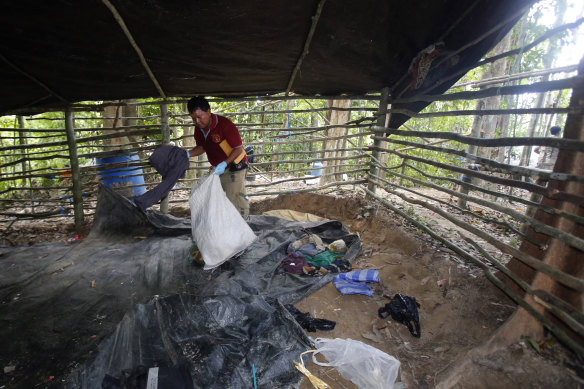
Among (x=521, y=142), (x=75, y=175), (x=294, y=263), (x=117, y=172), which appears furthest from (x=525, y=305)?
(x=75, y=175)

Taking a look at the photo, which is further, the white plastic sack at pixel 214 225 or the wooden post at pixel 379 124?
the wooden post at pixel 379 124

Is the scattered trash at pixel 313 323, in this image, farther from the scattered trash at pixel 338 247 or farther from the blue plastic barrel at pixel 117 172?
the blue plastic barrel at pixel 117 172

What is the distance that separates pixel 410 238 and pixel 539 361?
1.68m

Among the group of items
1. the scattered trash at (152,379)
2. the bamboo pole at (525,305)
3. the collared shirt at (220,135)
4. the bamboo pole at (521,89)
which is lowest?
the scattered trash at (152,379)

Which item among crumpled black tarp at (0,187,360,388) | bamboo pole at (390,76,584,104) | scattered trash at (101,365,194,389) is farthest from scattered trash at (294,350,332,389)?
bamboo pole at (390,76,584,104)

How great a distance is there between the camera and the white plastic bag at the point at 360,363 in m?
1.65

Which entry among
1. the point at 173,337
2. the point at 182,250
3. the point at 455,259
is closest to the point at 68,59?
the point at 182,250

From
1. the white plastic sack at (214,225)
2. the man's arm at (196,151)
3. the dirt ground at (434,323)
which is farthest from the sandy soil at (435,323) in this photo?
the man's arm at (196,151)

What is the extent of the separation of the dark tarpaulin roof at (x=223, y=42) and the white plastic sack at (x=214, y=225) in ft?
4.16

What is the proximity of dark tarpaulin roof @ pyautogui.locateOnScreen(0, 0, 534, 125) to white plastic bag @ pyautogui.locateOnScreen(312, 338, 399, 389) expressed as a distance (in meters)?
2.47

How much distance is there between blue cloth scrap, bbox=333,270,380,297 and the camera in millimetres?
2514

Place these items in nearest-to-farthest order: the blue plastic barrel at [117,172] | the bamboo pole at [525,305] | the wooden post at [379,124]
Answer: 1. the bamboo pole at [525,305]
2. the wooden post at [379,124]
3. the blue plastic barrel at [117,172]

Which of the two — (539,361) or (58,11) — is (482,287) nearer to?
(539,361)

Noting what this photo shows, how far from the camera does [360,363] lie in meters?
1.74
